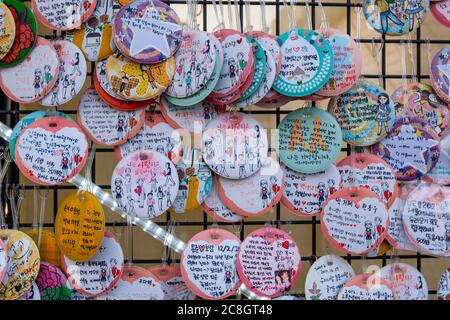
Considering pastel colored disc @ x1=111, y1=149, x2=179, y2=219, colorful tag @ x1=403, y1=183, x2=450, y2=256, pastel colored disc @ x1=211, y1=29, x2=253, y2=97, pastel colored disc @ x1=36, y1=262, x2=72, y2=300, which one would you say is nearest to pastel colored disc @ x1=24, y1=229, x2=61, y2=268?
pastel colored disc @ x1=36, y1=262, x2=72, y2=300

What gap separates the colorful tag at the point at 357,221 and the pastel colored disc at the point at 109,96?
329mm

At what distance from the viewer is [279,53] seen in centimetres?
104

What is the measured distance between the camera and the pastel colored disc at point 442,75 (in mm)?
1115

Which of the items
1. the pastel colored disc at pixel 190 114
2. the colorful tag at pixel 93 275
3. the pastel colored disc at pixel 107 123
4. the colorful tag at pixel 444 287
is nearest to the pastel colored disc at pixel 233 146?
the pastel colored disc at pixel 190 114

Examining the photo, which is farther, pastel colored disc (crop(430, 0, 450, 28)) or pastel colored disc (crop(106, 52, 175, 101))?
pastel colored disc (crop(430, 0, 450, 28))

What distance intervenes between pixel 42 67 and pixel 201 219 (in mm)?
333

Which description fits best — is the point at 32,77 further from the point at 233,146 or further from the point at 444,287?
the point at 444,287

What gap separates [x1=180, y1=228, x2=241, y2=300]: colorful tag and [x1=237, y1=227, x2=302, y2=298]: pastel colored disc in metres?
0.02

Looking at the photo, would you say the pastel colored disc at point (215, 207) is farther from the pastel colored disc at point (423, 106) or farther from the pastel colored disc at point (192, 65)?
the pastel colored disc at point (423, 106)

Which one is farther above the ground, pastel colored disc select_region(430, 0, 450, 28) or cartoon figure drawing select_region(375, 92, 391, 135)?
A: pastel colored disc select_region(430, 0, 450, 28)

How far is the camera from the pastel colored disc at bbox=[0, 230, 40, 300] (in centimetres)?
99

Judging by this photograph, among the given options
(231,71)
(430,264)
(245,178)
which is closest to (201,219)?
(245,178)

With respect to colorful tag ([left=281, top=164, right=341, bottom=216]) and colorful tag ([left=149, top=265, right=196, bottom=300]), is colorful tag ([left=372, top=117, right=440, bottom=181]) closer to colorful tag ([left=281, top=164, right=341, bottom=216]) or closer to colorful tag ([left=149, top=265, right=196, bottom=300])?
colorful tag ([left=281, top=164, right=341, bottom=216])

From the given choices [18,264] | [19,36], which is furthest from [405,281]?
[19,36]
